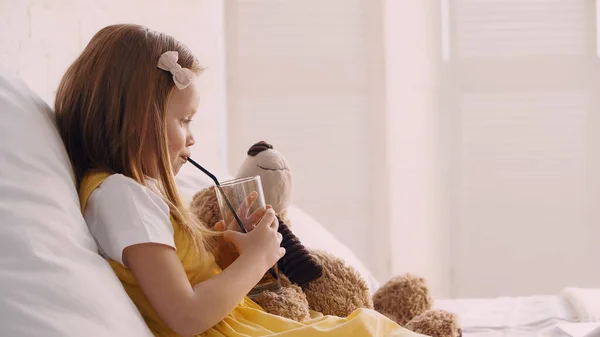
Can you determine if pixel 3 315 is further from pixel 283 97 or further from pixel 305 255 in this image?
pixel 283 97

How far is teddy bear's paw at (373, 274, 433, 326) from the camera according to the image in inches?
61.2

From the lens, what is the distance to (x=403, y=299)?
1.56 metres

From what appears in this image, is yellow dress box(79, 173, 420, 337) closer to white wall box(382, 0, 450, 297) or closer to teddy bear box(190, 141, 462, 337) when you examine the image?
teddy bear box(190, 141, 462, 337)

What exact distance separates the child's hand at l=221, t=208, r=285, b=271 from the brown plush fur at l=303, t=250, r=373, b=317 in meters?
0.21

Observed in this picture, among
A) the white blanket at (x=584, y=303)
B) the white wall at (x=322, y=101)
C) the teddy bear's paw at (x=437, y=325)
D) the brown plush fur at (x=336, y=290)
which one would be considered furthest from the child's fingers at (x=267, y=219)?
the white wall at (x=322, y=101)

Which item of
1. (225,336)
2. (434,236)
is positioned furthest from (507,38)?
(225,336)

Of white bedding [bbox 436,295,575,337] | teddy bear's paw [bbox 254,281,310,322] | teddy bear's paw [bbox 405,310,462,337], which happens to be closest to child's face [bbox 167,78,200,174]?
teddy bear's paw [bbox 254,281,310,322]

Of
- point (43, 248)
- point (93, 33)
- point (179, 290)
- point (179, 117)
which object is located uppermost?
point (93, 33)

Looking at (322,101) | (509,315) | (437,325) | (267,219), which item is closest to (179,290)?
(267,219)

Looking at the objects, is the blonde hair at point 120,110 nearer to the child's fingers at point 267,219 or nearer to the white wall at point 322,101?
the child's fingers at point 267,219

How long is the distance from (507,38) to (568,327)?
2067mm

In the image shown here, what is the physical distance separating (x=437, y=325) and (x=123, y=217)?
25.0 inches

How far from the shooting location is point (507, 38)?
3211mm

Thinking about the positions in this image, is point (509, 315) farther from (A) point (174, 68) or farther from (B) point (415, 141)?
(B) point (415, 141)
